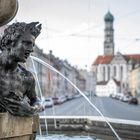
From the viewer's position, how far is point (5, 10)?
200 inches

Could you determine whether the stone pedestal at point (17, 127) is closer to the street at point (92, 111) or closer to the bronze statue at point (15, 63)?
the bronze statue at point (15, 63)

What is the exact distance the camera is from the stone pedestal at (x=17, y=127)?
4.47 metres

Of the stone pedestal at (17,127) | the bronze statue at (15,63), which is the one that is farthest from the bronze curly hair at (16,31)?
the stone pedestal at (17,127)

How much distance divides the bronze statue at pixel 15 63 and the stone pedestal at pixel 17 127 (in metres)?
0.06

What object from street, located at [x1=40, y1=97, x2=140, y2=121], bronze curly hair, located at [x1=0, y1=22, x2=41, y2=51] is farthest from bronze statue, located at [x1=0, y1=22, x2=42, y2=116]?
street, located at [x1=40, y1=97, x2=140, y2=121]

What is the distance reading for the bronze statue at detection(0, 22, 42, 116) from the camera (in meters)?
4.65

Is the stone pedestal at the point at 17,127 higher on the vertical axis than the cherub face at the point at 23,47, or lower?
lower

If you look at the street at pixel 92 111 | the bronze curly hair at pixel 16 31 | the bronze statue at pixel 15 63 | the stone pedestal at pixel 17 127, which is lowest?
the street at pixel 92 111

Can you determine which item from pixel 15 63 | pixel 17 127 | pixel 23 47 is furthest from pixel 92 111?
pixel 17 127

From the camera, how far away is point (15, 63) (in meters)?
4.87

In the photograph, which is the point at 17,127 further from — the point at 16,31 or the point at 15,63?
the point at 16,31

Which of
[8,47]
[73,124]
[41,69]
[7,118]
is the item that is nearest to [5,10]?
[8,47]

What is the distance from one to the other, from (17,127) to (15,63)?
2.17 feet

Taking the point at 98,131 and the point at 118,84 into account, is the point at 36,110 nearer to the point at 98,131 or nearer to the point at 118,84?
the point at 98,131
